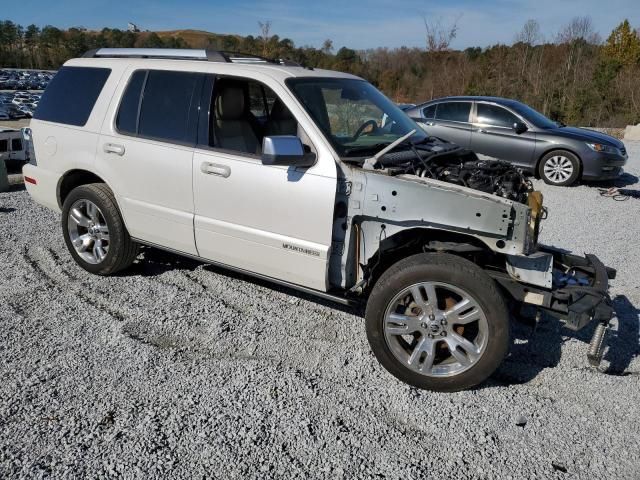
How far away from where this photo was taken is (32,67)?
319ft

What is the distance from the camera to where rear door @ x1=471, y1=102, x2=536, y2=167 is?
33.9ft

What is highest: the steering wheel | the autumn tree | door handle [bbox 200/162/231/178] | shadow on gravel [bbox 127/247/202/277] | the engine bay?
the autumn tree

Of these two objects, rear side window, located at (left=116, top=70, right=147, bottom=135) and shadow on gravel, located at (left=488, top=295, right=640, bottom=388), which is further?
rear side window, located at (left=116, top=70, right=147, bottom=135)

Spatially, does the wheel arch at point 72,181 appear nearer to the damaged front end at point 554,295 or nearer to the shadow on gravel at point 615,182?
the damaged front end at point 554,295

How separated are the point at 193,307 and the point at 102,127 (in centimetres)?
180

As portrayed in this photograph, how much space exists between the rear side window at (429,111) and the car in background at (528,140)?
0.12 meters

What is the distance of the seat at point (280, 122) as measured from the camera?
3.98 metres

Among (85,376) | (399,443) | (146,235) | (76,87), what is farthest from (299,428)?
(76,87)

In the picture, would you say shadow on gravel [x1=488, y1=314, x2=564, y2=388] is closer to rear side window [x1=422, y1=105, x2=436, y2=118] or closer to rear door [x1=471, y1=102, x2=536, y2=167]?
rear door [x1=471, y1=102, x2=536, y2=167]

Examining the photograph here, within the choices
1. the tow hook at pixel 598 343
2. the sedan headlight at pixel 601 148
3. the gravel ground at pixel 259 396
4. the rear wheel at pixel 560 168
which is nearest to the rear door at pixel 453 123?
the rear wheel at pixel 560 168

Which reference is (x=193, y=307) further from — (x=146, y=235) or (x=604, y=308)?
(x=604, y=308)

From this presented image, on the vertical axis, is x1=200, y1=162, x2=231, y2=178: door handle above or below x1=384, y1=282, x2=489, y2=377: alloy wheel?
above

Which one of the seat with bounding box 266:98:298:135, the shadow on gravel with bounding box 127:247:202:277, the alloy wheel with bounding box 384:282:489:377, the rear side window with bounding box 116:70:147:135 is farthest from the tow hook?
the rear side window with bounding box 116:70:147:135

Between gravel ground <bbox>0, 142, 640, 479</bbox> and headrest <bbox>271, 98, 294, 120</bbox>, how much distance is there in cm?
159
